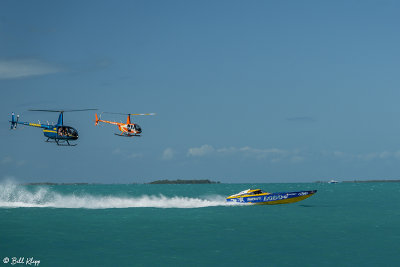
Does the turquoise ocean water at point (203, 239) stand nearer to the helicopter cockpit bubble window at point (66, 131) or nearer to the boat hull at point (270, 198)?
the boat hull at point (270, 198)

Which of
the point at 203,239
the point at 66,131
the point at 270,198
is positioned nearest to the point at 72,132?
the point at 66,131

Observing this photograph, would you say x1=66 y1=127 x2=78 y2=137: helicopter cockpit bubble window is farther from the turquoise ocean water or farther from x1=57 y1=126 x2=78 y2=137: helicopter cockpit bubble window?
the turquoise ocean water

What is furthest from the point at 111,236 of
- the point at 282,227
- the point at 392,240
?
the point at 392,240

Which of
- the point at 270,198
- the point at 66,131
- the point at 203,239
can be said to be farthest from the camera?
the point at 270,198

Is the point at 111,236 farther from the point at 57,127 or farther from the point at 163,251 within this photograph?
the point at 57,127

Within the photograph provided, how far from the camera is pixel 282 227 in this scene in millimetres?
47781

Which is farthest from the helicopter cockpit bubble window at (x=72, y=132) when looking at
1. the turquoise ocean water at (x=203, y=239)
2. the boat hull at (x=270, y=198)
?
the boat hull at (x=270, y=198)

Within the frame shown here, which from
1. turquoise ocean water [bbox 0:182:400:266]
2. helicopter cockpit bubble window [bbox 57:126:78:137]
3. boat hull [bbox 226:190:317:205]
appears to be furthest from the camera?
boat hull [bbox 226:190:317:205]

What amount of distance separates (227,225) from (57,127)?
24.0 meters

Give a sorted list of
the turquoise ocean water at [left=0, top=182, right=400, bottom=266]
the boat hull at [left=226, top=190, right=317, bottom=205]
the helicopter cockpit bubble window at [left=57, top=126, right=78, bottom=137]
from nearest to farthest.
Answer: the turquoise ocean water at [left=0, top=182, right=400, bottom=266] → the helicopter cockpit bubble window at [left=57, top=126, right=78, bottom=137] → the boat hull at [left=226, top=190, right=317, bottom=205]

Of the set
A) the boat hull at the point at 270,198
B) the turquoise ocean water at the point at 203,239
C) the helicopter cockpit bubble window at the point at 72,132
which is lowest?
the turquoise ocean water at the point at 203,239

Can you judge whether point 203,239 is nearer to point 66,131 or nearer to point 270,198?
point 66,131

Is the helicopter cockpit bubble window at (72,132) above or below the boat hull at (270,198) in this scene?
above

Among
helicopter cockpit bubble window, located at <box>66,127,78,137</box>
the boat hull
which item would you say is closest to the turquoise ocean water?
the boat hull
